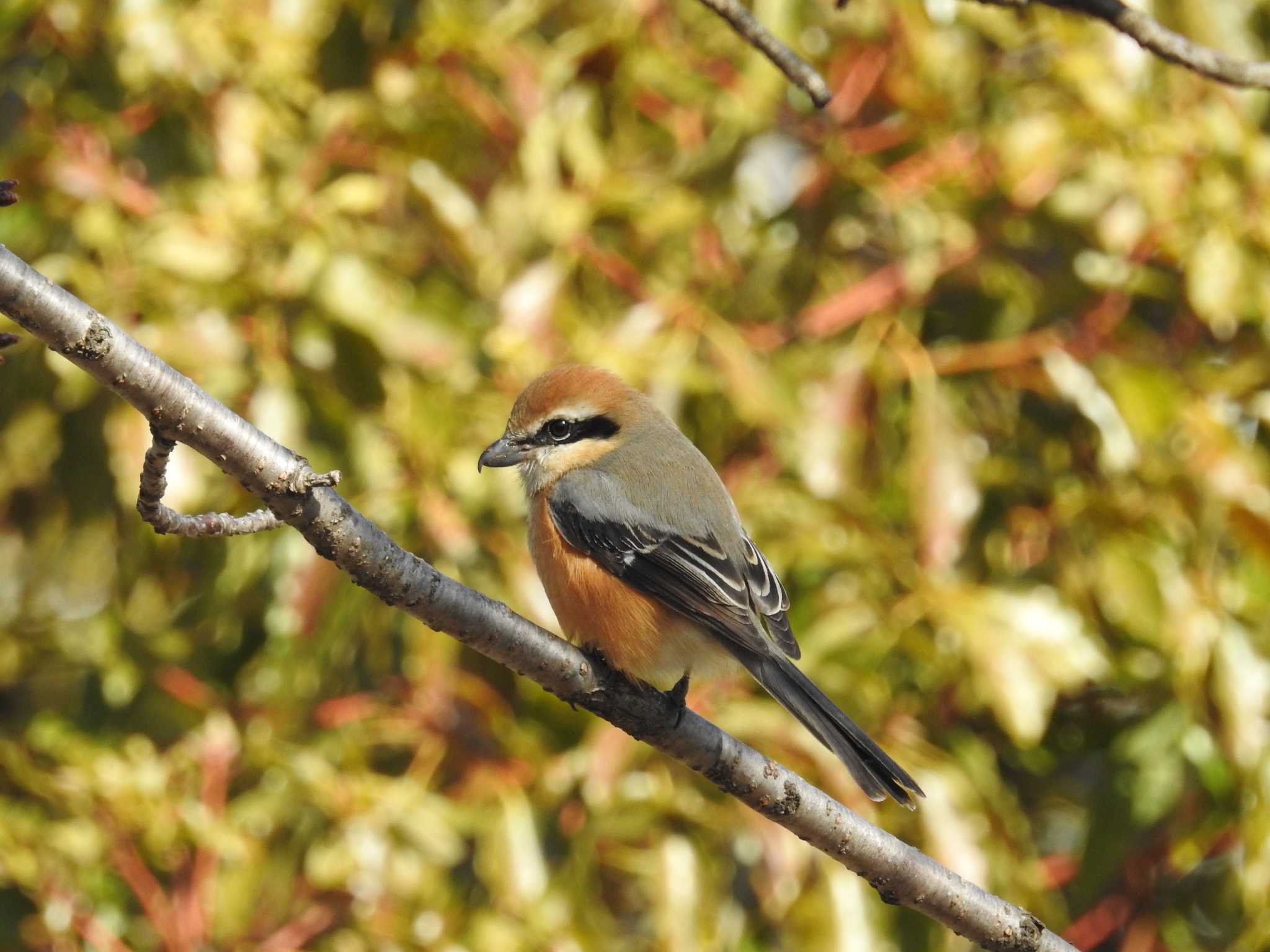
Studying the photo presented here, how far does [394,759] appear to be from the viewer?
3594 millimetres

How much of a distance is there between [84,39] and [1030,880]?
2917 mm

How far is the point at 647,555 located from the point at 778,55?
3.72 feet

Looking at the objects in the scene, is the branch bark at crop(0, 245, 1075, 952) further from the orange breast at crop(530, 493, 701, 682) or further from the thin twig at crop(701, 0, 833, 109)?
the thin twig at crop(701, 0, 833, 109)

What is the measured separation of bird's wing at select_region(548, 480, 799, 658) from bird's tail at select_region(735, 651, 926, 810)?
0.25ft

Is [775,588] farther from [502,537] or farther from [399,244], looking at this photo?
[399,244]

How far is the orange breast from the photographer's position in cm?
282

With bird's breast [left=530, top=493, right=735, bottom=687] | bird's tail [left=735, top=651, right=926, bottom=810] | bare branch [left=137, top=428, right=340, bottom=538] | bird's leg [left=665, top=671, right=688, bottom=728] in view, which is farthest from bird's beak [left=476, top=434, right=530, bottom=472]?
bare branch [left=137, top=428, right=340, bottom=538]

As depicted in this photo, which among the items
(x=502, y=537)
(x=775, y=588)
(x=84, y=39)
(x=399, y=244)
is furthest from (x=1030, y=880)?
(x=84, y=39)

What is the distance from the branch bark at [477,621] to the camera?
1.61 m

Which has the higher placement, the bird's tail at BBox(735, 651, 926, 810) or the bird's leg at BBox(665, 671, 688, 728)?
the bird's leg at BBox(665, 671, 688, 728)

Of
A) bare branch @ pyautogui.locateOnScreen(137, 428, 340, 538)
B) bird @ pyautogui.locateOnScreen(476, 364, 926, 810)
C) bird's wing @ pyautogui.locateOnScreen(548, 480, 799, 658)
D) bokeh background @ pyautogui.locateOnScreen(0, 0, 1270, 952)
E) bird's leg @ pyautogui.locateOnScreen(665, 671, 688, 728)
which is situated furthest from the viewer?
bokeh background @ pyautogui.locateOnScreen(0, 0, 1270, 952)

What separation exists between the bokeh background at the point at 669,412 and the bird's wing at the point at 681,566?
236mm

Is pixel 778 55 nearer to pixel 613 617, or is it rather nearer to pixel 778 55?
pixel 778 55

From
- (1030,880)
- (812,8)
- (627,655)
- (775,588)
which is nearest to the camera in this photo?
(627,655)
